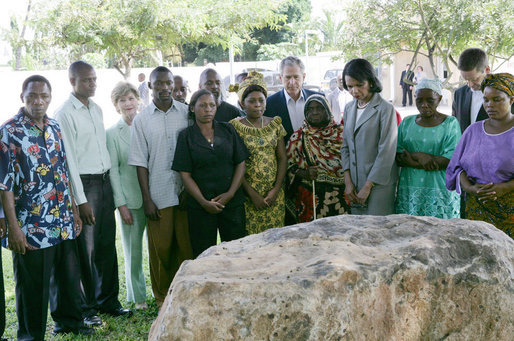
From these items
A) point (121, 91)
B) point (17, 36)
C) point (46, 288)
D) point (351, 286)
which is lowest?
point (46, 288)

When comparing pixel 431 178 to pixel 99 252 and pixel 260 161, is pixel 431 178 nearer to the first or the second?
pixel 260 161

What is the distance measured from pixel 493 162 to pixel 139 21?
13.2m

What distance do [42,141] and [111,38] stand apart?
12.6 meters

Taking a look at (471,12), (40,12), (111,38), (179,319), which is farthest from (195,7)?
(179,319)

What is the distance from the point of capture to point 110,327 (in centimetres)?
430

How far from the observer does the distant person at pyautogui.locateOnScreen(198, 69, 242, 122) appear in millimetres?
4875

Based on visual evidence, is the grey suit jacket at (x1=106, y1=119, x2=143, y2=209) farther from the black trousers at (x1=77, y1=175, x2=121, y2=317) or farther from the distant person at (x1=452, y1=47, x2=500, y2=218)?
the distant person at (x1=452, y1=47, x2=500, y2=218)

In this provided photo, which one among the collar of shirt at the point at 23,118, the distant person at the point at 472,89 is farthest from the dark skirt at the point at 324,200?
the collar of shirt at the point at 23,118

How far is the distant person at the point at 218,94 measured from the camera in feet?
16.0

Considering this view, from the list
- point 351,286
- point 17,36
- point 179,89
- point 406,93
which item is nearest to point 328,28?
point 406,93

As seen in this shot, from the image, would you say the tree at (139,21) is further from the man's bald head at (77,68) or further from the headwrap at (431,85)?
the headwrap at (431,85)

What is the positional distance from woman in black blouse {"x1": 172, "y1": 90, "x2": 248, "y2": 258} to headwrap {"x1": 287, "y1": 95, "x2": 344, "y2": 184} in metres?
0.56

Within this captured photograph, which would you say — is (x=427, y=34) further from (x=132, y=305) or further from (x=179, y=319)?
(x=179, y=319)

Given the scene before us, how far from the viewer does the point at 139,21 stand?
1492 centimetres
